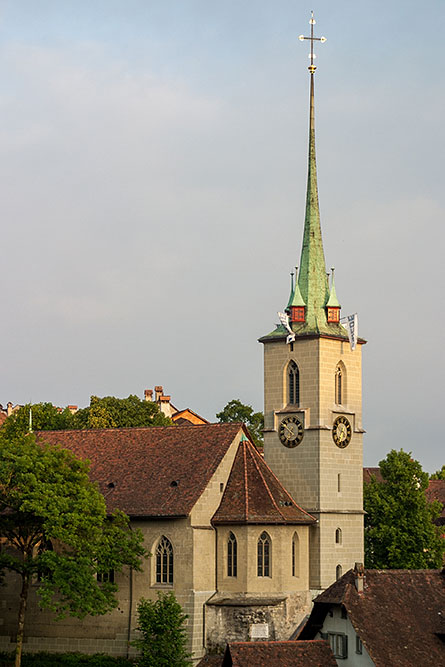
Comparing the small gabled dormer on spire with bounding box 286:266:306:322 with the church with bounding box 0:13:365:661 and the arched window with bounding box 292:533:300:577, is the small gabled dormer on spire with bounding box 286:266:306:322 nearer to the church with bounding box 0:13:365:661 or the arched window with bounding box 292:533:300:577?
the church with bounding box 0:13:365:661

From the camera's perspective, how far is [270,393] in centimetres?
A: 7725

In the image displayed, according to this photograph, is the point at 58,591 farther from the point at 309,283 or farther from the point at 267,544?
the point at 309,283

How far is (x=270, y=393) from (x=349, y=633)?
64.4 ft

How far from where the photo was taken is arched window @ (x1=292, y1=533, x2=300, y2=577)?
7219 cm

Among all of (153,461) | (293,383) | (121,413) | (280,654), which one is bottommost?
(280,654)

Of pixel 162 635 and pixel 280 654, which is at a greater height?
pixel 162 635

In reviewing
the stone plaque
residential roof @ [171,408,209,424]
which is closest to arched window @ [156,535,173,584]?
the stone plaque

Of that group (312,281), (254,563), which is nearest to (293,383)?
(312,281)

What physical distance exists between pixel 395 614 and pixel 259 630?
9899mm

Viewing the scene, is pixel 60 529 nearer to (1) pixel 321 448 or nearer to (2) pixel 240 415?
(1) pixel 321 448

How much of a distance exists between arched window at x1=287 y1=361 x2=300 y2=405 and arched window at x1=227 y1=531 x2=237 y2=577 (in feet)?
30.9

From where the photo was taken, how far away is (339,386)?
76.8m

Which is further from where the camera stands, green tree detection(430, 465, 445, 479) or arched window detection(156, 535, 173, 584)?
green tree detection(430, 465, 445, 479)

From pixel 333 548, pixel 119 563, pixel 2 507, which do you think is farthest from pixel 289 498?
pixel 2 507
